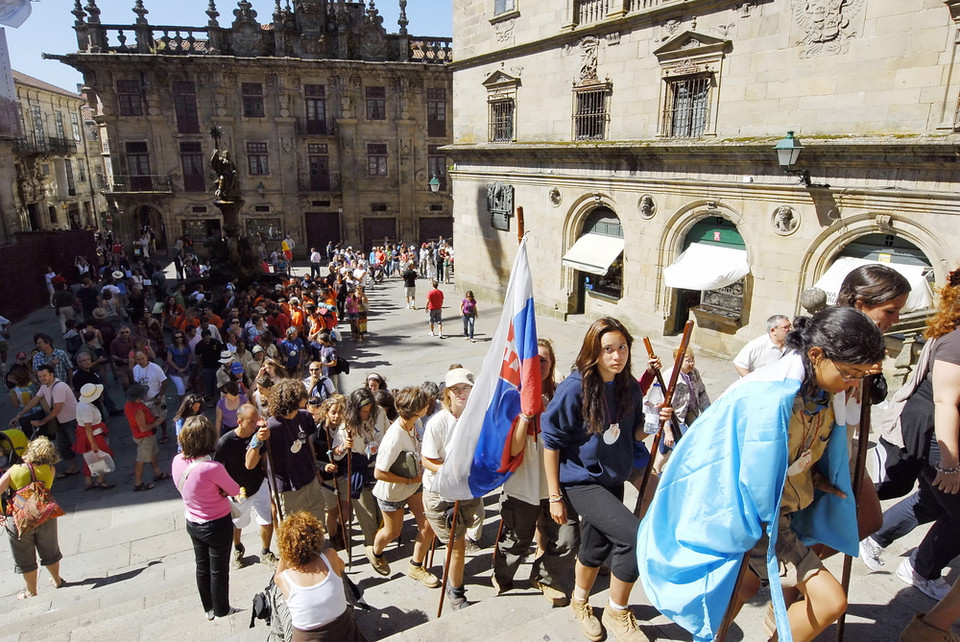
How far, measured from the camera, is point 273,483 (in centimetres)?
500

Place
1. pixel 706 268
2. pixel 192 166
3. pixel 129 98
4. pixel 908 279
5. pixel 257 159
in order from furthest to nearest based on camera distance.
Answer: pixel 257 159, pixel 192 166, pixel 129 98, pixel 706 268, pixel 908 279

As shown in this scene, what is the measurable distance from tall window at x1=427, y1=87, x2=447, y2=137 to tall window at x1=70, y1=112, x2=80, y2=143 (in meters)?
29.5

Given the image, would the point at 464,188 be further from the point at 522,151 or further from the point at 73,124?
the point at 73,124

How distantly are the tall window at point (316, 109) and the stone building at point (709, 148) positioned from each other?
50.3 feet

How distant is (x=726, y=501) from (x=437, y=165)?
3355 centimetres

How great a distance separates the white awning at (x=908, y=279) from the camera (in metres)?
9.61

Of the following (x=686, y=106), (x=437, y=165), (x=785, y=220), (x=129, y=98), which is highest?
(x=129, y=98)

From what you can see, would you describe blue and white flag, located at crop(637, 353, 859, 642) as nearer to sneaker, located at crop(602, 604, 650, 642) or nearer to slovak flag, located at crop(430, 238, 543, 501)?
sneaker, located at crop(602, 604, 650, 642)

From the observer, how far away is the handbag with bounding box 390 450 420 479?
478 centimetres

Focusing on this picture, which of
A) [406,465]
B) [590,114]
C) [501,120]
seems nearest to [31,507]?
[406,465]

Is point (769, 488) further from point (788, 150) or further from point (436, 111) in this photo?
point (436, 111)

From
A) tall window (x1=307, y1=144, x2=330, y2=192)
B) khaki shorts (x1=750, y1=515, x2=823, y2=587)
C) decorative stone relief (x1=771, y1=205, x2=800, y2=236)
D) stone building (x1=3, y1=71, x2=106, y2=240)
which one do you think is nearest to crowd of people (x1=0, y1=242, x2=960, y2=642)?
khaki shorts (x1=750, y1=515, x2=823, y2=587)

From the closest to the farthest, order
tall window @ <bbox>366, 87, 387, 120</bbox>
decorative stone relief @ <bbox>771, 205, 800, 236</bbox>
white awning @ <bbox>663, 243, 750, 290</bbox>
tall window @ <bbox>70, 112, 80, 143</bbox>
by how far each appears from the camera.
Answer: decorative stone relief @ <bbox>771, 205, 800, 236</bbox>, white awning @ <bbox>663, 243, 750, 290</bbox>, tall window @ <bbox>366, 87, 387, 120</bbox>, tall window @ <bbox>70, 112, 80, 143</bbox>

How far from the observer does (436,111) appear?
33.8m
